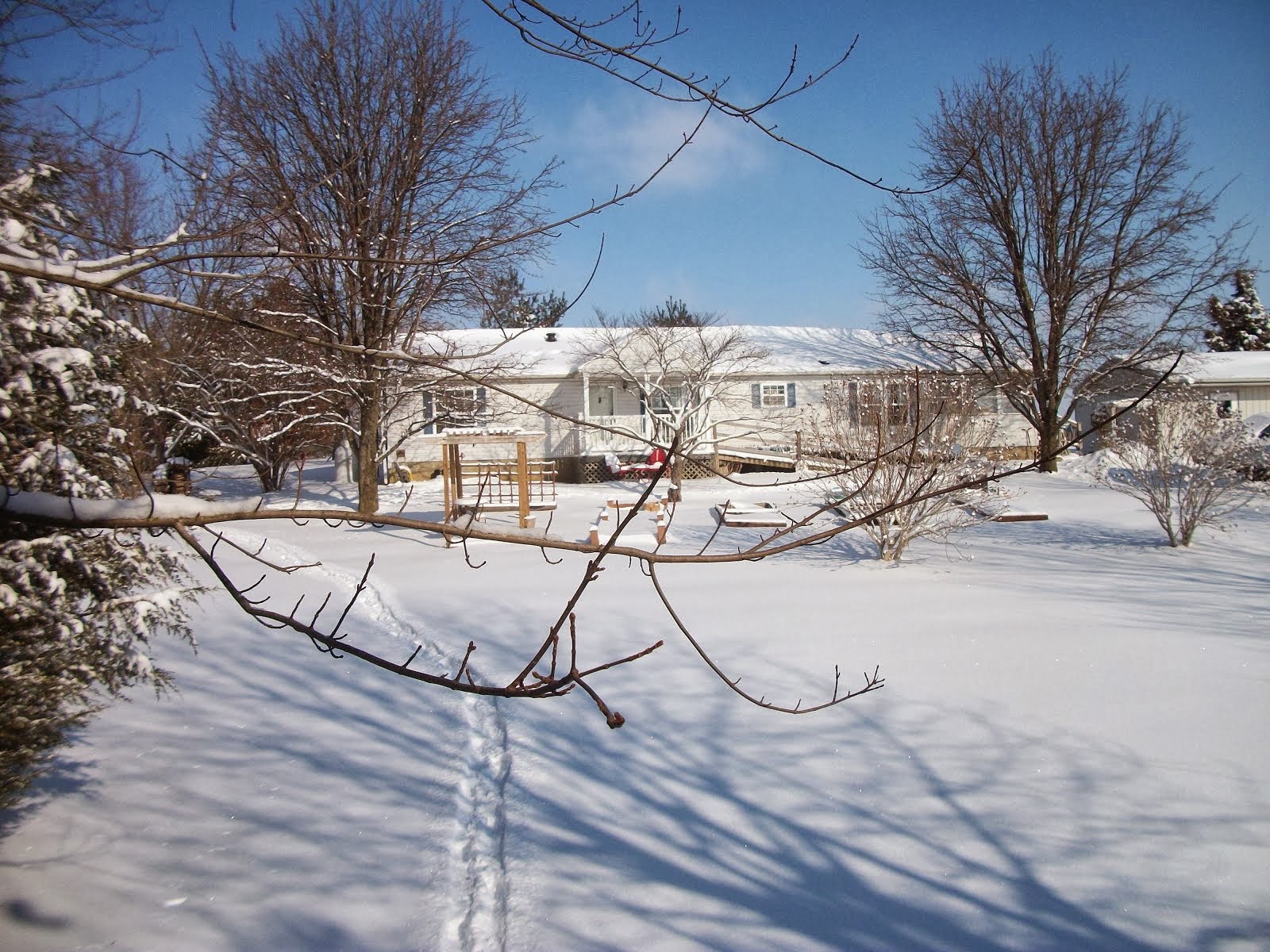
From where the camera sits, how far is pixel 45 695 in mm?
4391

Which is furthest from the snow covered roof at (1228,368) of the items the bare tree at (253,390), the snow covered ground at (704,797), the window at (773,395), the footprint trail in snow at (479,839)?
the footprint trail in snow at (479,839)

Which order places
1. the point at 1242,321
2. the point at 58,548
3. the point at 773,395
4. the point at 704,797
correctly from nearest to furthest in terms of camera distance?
the point at 704,797
the point at 58,548
the point at 773,395
the point at 1242,321

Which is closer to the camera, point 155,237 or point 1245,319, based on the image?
point 155,237

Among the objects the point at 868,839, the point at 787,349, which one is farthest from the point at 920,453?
the point at 787,349

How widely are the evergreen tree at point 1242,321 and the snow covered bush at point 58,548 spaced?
51.5 metres

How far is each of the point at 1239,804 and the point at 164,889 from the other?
5.47 metres

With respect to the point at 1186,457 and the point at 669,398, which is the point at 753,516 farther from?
the point at 669,398

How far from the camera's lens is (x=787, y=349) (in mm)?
29672

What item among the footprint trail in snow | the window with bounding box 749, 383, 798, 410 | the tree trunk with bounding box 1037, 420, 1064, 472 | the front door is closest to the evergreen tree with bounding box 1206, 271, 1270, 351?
the tree trunk with bounding box 1037, 420, 1064, 472

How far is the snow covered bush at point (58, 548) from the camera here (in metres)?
4.28

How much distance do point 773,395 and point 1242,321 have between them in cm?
3343

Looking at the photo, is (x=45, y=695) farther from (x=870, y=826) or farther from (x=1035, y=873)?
(x=1035, y=873)

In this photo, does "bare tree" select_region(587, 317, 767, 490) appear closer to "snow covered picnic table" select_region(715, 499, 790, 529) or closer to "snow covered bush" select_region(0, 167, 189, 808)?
"snow covered picnic table" select_region(715, 499, 790, 529)

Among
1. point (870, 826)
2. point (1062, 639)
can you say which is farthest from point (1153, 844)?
point (1062, 639)
